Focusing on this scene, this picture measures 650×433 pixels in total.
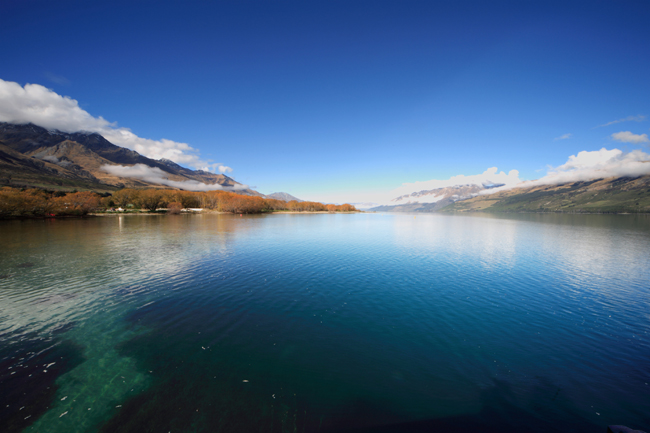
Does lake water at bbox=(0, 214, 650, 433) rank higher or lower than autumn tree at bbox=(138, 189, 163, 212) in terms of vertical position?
lower

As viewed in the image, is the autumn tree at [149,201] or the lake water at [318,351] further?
the autumn tree at [149,201]

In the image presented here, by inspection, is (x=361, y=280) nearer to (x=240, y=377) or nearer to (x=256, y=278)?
(x=256, y=278)

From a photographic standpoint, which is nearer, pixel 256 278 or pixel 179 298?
pixel 179 298

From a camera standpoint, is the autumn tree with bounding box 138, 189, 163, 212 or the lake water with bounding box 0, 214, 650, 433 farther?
the autumn tree with bounding box 138, 189, 163, 212

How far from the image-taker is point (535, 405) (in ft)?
31.6

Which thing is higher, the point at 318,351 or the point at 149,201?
the point at 149,201

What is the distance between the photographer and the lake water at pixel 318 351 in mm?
9008

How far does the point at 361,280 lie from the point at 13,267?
3867cm

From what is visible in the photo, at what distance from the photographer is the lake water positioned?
9008 millimetres

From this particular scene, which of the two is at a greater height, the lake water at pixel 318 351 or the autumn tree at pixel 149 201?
the autumn tree at pixel 149 201

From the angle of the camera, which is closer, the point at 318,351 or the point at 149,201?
the point at 318,351

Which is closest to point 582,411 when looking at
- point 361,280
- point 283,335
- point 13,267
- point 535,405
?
point 535,405

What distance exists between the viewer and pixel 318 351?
1288cm

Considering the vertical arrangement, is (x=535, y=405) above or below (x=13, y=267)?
below
